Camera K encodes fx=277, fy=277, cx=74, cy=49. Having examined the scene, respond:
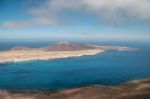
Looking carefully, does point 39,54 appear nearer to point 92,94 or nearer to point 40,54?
point 40,54

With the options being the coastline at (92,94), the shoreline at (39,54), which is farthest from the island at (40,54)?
the coastline at (92,94)

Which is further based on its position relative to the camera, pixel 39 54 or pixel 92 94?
pixel 39 54

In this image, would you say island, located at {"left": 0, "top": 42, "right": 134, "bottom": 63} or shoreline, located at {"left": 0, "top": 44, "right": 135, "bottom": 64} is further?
island, located at {"left": 0, "top": 42, "right": 134, "bottom": 63}

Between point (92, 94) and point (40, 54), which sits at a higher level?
point (40, 54)

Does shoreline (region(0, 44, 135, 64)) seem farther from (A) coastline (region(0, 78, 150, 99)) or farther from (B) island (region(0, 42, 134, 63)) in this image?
(A) coastline (region(0, 78, 150, 99))

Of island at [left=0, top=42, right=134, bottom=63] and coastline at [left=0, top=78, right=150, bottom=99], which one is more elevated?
island at [left=0, top=42, right=134, bottom=63]

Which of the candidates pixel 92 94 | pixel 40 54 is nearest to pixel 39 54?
pixel 40 54

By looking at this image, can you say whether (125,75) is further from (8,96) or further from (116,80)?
(8,96)

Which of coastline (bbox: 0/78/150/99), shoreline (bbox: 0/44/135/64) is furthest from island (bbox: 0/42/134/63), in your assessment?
coastline (bbox: 0/78/150/99)

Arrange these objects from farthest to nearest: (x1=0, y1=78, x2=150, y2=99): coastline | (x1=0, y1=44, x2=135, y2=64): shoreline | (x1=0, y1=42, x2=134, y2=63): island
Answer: (x1=0, y1=42, x2=134, y2=63): island, (x1=0, y1=44, x2=135, y2=64): shoreline, (x1=0, y1=78, x2=150, y2=99): coastline

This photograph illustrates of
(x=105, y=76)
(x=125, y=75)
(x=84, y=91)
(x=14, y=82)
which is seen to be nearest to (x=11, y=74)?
(x=14, y=82)

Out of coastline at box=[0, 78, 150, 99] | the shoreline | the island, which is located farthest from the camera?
the island

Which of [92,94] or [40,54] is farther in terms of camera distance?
[40,54]

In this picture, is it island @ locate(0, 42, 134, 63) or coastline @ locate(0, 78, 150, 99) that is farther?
island @ locate(0, 42, 134, 63)
